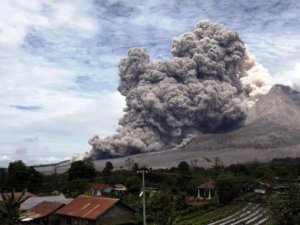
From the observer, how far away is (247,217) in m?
70.4

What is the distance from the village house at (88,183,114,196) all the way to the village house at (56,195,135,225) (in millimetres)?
28131

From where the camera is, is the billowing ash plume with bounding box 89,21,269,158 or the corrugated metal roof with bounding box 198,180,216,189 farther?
the billowing ash plume with bounding box 89,21,269,158

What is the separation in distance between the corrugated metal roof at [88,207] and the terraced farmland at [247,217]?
1565 cm

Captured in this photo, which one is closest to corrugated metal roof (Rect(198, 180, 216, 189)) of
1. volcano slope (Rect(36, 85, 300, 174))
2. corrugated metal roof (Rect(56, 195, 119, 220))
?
corrugated metal roof (Rect(56, 195, 119, 220))

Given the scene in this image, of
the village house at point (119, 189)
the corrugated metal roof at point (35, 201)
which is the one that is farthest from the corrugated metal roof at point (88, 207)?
the village house at point (119, 189)

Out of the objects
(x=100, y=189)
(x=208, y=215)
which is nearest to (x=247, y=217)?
(x=208, y=215)

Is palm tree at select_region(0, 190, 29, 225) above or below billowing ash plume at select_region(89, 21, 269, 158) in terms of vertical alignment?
below

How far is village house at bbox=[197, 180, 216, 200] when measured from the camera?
96.1 m

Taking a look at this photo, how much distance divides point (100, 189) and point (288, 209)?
52.5 m

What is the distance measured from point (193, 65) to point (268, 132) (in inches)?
1674

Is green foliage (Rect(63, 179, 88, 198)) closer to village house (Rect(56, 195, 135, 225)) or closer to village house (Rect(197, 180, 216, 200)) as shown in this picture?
village house (Rect(197, 180, 216, 200))

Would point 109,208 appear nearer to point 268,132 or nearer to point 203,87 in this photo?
point 203,87

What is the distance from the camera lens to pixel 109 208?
191ft

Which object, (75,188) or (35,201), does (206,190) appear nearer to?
(75,188)
